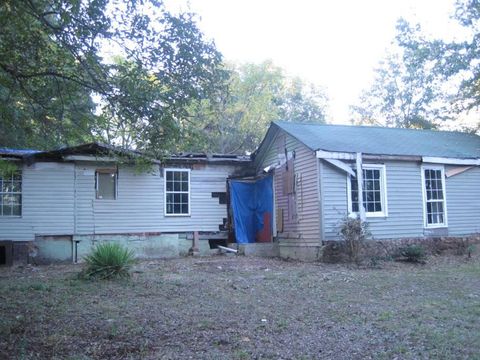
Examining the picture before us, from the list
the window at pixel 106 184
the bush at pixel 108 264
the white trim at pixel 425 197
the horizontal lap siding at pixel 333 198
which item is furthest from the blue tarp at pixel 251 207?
the bush at pixel 108 264

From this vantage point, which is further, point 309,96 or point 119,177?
point 309,96

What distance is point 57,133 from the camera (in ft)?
28.8

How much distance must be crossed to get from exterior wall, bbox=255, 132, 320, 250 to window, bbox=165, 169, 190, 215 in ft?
10.3

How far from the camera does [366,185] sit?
47.7 feet

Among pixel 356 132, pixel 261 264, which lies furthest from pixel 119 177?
pixel 356 132

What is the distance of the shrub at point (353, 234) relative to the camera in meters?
13.0

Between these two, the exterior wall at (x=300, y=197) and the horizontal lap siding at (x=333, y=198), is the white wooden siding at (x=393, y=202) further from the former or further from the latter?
the exterior wall at (x=300, y=197)

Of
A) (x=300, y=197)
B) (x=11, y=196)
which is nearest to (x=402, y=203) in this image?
(x=300, y=197)

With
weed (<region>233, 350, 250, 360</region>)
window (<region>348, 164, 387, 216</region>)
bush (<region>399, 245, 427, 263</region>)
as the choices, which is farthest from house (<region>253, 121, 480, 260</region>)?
weed (<region>233, 350, 250, 360</region>)

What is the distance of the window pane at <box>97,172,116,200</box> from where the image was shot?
15.8 m

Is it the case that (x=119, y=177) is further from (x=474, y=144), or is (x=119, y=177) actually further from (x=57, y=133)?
(x=474, y=144)

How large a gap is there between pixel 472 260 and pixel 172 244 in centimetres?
939

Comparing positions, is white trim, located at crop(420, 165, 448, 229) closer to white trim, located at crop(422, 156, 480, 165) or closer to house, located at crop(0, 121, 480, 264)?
house, located at crop(0, 121, 480, 264)

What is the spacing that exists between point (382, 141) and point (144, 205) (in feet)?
27.3
